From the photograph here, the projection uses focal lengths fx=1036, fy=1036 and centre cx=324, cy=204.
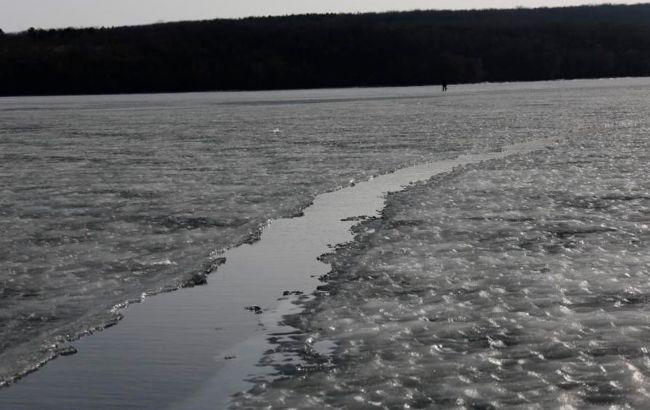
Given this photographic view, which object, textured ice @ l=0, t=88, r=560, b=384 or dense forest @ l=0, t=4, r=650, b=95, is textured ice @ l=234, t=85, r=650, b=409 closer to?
textured ice @ l=0, t=88, r=560, b=384

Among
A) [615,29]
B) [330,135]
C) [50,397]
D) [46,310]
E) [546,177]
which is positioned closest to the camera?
[50,397]

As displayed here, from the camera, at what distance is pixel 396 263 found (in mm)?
11211

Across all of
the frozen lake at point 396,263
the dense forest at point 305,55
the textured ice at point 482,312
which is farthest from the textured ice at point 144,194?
the dense forest at point 305,55

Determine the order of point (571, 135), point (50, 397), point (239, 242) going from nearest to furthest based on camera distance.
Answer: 1. point (50, 397)
2. point (239, 242)
3. point (571, 135)

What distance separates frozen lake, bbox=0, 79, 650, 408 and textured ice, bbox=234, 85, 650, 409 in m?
0.02

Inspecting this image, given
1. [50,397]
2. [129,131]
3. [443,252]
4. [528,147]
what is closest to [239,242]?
[443,252]

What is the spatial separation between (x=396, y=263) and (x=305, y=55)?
146927 millimetres

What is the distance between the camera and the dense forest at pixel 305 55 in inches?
5497

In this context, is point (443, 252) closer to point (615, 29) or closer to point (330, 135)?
point (330, 135)

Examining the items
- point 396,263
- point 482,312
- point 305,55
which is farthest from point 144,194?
point 305,55

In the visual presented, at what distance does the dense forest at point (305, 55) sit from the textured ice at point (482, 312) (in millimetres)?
122472

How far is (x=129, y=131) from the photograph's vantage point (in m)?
36.6

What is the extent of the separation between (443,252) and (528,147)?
15.3 meters

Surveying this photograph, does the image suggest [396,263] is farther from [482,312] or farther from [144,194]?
[144,194]
